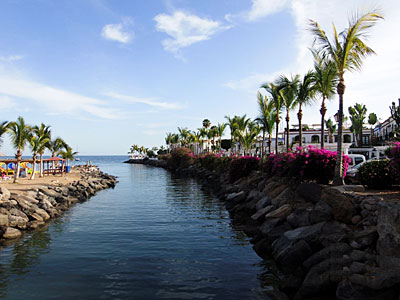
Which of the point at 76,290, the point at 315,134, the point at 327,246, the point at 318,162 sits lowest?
the point at 76,290

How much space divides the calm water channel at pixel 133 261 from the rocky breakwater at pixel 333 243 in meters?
0.85

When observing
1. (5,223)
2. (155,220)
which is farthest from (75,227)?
(155,220)

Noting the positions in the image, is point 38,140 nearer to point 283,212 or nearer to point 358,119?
point 283,212

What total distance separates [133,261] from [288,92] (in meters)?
18.1

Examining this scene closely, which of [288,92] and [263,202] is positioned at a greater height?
[288,92]

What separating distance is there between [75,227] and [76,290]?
7635 mm

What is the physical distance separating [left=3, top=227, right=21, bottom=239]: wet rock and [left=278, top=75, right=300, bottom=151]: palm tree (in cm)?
1710

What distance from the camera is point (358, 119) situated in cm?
6203

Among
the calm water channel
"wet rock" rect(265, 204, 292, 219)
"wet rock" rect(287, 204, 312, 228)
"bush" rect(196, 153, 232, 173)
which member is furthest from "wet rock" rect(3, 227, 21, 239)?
"bush" rect(196, 153, 232, 173)

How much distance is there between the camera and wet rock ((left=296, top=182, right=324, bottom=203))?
1203cm

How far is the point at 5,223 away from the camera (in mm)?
13016

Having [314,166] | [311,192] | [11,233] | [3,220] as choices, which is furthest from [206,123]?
[11,233]

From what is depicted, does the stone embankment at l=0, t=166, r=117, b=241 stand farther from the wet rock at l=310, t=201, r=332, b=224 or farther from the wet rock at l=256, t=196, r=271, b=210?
the wet rock at l=310, t=201, r=332, b=224

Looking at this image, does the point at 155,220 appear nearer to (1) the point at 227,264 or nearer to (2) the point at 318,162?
(1) the point at 227,264
